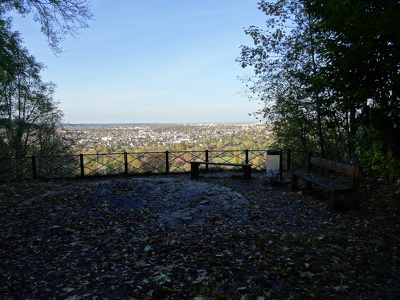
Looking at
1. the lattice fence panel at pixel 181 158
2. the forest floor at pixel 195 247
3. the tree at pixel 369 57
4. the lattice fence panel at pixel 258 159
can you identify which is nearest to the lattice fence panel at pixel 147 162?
the lattice fence panel at pixel 181 158

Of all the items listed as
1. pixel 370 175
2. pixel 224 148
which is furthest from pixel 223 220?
pixel 224 148

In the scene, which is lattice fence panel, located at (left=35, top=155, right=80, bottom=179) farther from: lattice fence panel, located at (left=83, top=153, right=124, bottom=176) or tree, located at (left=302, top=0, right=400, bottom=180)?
tree, located at (left=302, top=0, right=400, bottom=180)

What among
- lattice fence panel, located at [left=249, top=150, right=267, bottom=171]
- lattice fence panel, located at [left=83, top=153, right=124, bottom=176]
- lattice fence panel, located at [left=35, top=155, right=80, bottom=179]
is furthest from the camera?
lattice fence panel, located at [left=249, top=150, right=267, bottom=171]

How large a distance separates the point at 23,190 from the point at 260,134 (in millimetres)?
10800

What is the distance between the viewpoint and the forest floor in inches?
113

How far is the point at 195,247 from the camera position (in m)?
3.96

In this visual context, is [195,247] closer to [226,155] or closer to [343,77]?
[343,77]

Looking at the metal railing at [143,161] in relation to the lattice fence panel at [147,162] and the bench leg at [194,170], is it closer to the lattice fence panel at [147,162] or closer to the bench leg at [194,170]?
the lattice fence panel at [147,162]

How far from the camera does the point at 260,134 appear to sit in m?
14.2

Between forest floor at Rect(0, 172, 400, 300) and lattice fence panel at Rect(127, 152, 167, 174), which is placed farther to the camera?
lattice fence panel at Rect(127, 152, 167, 174)

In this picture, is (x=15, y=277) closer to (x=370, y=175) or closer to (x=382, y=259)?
(x=382, y=259)

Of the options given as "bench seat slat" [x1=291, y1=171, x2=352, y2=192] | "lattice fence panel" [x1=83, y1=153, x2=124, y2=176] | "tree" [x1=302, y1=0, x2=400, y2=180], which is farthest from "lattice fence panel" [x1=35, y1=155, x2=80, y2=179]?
"tree" [x1=302, y1=0, x2=400, y2=180]

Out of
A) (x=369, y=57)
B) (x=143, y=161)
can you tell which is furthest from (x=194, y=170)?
(x=369, y=57)

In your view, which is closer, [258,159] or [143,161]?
[143,161]
